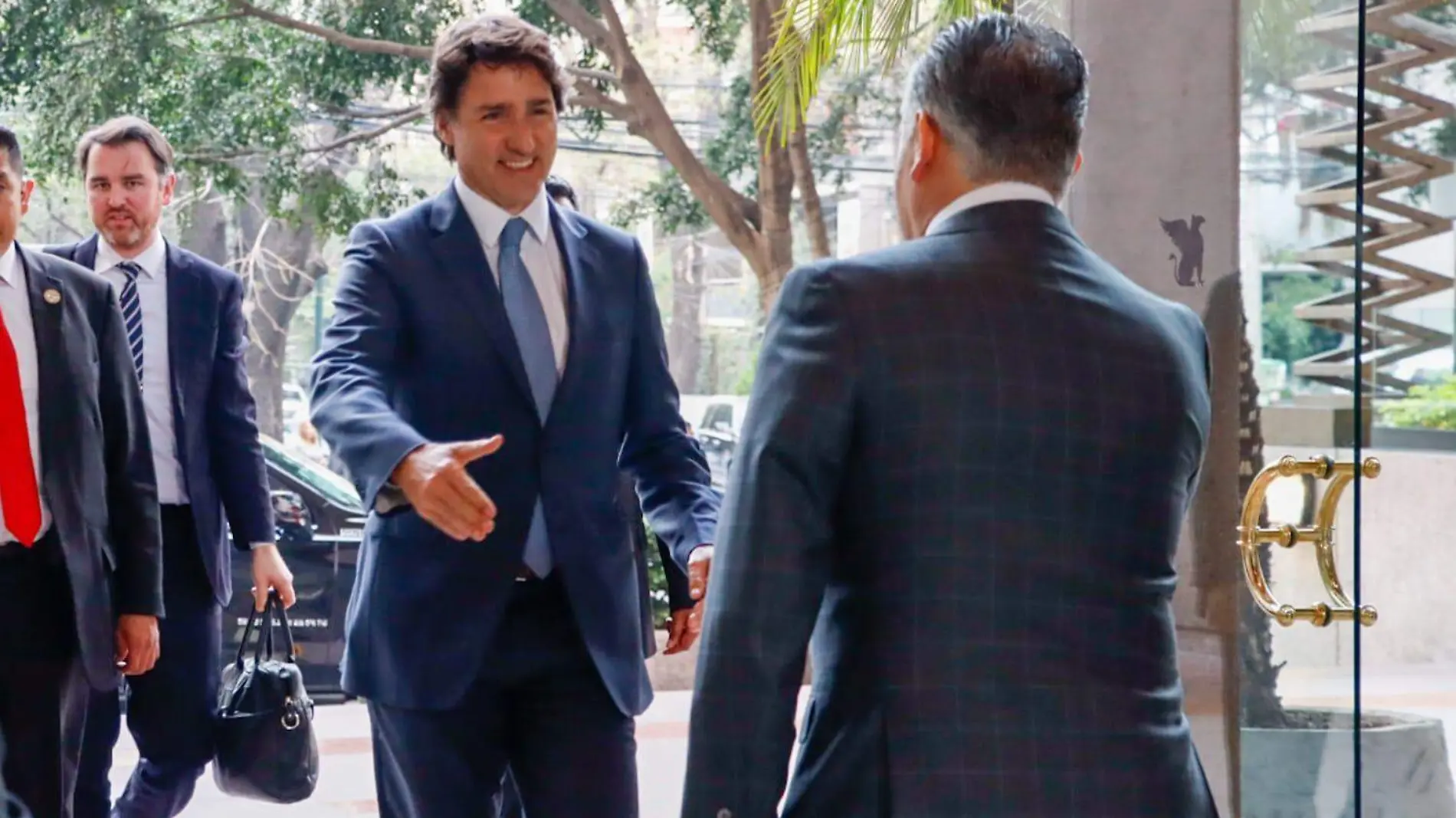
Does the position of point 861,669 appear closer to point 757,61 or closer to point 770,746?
point 770,746

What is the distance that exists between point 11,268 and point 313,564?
172 inches

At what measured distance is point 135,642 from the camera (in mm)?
3660

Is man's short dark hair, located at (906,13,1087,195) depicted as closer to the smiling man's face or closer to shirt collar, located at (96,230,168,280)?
the smiling man's face

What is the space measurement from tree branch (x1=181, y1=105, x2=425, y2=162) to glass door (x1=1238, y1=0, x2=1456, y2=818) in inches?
290

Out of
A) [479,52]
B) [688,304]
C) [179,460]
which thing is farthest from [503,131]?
[688,304]

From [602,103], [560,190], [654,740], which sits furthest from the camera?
[602,103]

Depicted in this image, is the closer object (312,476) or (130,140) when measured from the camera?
(130,140)

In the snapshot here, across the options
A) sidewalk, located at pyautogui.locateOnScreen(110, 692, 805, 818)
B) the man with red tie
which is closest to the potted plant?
the man with red tie

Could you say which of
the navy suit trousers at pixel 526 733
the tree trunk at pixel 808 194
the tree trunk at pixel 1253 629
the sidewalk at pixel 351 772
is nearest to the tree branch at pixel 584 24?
the tree trunk at pixel 808 194

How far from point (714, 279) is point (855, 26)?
38.1 ft

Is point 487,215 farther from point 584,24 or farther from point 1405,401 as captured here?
point 584,24

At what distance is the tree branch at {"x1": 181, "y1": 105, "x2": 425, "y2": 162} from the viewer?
10016mm

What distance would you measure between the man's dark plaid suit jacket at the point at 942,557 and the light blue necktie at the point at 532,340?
3.11 ft

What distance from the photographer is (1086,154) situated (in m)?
3.70
